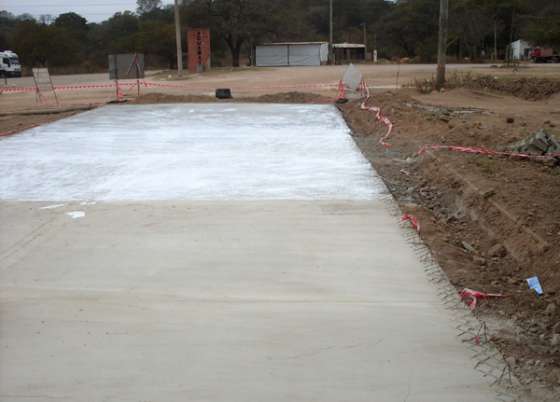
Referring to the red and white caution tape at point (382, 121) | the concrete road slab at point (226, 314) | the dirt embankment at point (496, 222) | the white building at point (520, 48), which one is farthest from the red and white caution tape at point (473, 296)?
the white building at point (520, 48)

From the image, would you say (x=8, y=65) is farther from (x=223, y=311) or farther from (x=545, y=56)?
(x=223, y=311)

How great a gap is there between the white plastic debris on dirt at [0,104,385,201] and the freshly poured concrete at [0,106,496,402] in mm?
1187

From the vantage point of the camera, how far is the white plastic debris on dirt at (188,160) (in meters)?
9.05

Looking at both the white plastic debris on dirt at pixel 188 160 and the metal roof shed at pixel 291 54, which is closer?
the white plastic debris on dirt at pixel 188 160

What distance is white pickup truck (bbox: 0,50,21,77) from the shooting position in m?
56.0

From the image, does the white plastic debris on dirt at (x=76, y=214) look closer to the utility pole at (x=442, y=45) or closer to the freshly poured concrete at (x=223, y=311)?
the freshly poured concrete at (x=223, y=311)

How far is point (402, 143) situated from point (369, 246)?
6.75 meters

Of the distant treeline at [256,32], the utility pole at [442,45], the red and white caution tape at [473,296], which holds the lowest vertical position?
the red and white caution tape at [473,296]

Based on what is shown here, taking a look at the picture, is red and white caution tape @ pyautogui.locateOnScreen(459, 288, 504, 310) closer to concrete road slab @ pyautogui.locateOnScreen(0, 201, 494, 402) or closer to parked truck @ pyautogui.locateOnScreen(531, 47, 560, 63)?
concrete road slab @ pyautogui.locateOnScreen(0, 201, 494, 402)

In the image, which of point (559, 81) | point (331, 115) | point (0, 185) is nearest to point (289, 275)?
point (0, 185)

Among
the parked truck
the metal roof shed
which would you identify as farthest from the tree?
the parked truck

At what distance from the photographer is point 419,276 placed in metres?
5.67

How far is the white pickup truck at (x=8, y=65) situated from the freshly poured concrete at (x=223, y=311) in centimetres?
5408

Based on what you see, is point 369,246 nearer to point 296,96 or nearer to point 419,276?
point 419,276
